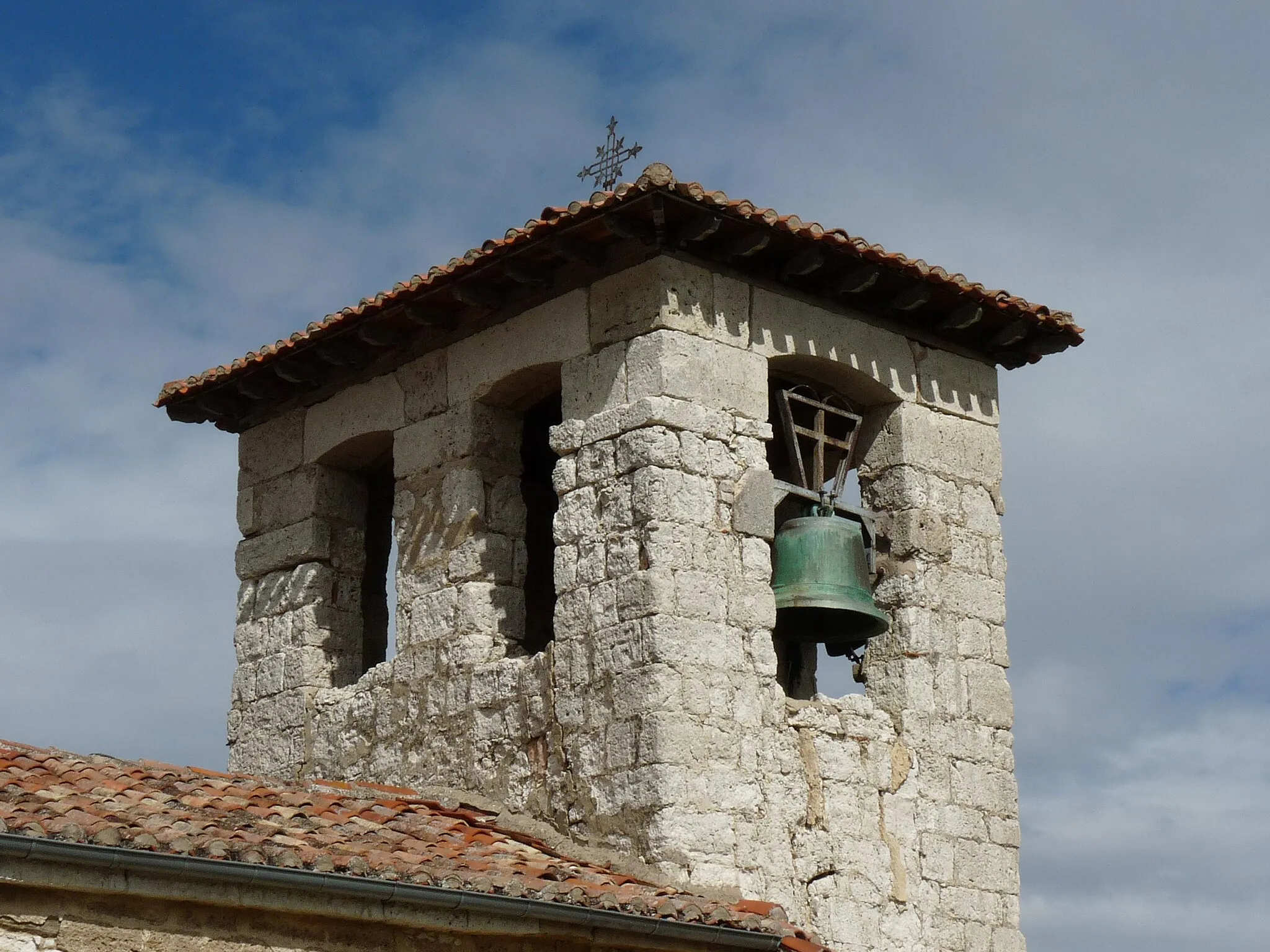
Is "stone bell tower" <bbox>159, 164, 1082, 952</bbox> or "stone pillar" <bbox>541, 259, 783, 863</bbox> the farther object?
"stone bell tower" <bbox>159, 164, 1082, 952</bbox>

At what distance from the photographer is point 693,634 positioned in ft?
31.6

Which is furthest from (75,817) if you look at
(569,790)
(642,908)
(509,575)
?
(509,575)

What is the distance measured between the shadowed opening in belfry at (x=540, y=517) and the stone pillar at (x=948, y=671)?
5.86ft

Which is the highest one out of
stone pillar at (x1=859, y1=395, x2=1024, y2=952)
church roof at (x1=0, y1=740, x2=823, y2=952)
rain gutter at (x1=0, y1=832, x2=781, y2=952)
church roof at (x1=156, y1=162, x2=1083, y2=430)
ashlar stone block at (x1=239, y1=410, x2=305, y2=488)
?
church roof at (x1=156, y1=162, x2=1083, y2=430)

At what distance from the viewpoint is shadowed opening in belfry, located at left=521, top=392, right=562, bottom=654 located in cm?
1159

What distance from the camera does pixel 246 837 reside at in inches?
312

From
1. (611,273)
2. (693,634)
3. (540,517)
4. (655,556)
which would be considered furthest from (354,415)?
(693,634)

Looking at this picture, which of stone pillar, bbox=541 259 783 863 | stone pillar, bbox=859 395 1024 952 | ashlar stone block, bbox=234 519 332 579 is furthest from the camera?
ashlar stone block, bbox=234 519 332 579

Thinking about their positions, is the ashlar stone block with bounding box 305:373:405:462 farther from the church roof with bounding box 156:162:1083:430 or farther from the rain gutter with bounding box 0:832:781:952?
the rain gutter with bounding box 0:832:781:952

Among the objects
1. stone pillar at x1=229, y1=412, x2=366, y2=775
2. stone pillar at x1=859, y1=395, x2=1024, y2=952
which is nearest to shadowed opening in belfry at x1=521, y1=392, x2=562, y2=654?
stone pillar at x1=229, y1=412, x2=366, y2=775

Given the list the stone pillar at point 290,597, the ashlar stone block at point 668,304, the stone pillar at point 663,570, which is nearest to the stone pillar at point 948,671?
the stone pillar at point 663,570

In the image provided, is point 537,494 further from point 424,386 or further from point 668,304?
point 668,304

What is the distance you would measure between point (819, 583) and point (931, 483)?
111 centimetres

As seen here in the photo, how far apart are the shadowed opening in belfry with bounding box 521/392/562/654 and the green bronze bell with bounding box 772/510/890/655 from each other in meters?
1.64
